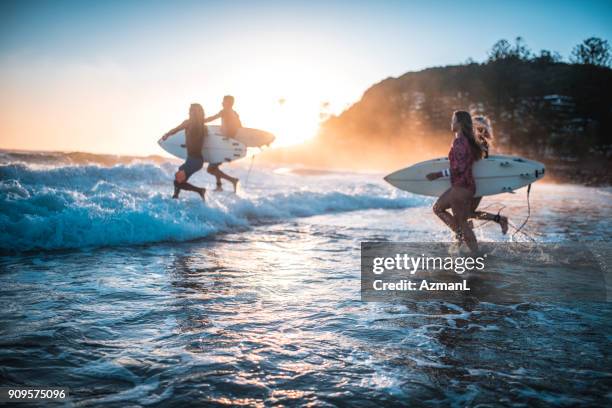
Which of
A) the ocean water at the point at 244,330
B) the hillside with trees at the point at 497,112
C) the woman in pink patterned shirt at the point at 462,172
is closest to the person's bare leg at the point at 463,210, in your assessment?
the woman in pink patterned shirt at the point at 462,172

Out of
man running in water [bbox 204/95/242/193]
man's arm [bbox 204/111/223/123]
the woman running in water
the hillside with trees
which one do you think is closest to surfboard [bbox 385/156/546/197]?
the woman running in water

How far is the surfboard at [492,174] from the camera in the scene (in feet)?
21.2

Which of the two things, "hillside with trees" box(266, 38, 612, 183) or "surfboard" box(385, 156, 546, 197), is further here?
"hillside with trees" box(266, 38, 612, 183)

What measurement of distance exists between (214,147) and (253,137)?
1.35 meters

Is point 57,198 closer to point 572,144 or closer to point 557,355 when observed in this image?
point 557,355

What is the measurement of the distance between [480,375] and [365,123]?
119465 mm

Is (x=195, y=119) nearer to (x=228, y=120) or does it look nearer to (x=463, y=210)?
(x=228, y=120)

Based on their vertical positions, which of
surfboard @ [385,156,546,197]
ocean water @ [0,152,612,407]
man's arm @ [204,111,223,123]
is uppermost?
man's arm @ [204,111,223,123]

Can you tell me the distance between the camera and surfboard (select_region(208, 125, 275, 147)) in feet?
37.6

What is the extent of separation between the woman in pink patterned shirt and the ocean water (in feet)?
5.55

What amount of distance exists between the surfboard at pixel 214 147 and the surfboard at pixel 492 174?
5.55m

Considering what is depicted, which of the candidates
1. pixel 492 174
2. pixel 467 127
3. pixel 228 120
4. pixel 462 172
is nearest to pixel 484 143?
pixel 492 174

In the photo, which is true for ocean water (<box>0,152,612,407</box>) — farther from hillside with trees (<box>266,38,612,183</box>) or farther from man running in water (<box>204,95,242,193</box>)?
hillside with trees (<box>266,38,612,183</box>)

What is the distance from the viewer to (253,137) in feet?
38.4
